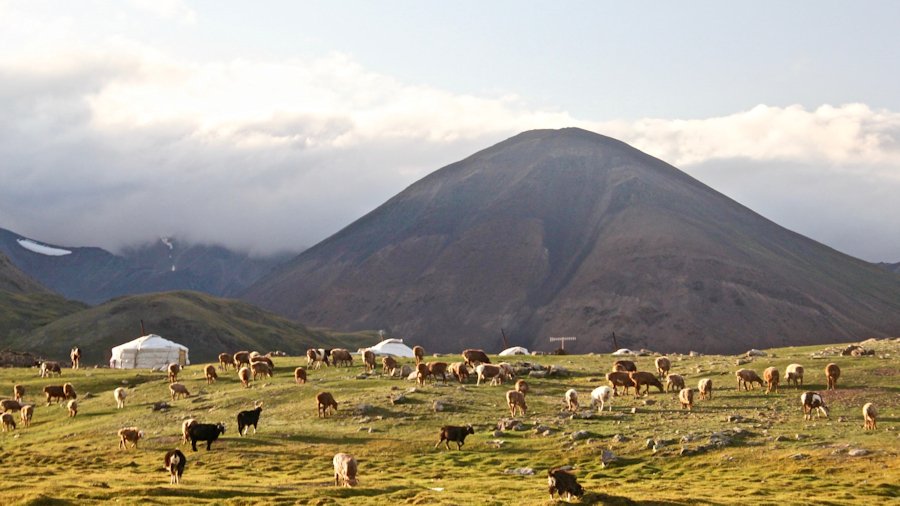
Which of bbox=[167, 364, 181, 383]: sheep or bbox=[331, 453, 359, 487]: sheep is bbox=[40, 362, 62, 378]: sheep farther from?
bbox=[331, 453, 359, 487]: sheep

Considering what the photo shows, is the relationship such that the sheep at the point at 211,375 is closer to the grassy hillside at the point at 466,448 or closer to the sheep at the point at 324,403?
the grassy hillside at the point at 466,448

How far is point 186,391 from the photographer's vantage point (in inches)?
3159

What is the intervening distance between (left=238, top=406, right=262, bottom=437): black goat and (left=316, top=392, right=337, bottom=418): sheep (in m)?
4.89

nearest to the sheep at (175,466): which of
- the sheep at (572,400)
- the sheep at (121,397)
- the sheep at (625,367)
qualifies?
the sheep at (572,400)

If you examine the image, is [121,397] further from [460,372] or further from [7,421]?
[460,372]

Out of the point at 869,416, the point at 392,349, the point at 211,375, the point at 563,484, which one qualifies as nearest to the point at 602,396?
the point at 869,416

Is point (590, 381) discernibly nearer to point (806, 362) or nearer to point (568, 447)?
point (806, 362)

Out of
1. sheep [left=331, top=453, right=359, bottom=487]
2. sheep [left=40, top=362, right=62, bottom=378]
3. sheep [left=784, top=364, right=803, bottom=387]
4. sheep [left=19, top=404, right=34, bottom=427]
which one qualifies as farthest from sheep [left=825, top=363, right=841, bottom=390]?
sheep [left=40, top=362, right=62, bottom=378]

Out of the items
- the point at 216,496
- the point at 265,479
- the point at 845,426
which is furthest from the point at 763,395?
the point at 216,496

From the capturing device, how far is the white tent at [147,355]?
125625mm

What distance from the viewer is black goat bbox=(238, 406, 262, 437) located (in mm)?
63359

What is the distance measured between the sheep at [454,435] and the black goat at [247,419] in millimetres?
13016

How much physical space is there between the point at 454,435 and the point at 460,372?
2244 cm

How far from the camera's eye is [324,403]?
68.5 meters
